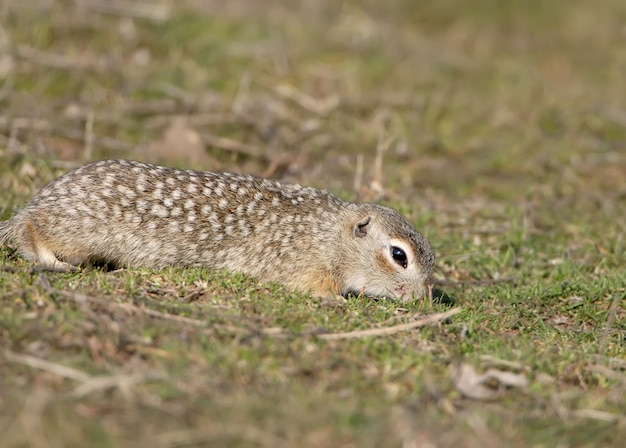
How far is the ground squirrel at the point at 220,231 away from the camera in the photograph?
24.2ft

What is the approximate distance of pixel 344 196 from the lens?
10.5 meters

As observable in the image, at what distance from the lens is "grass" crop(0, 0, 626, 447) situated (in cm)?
512

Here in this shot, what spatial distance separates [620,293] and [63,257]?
519 cm

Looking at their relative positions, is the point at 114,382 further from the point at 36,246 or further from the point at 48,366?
the point at 36,246

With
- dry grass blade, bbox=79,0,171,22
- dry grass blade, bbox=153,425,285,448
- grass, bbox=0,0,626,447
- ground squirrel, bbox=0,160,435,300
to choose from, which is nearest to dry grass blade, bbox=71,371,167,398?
grass, bbox=0,0,626,447

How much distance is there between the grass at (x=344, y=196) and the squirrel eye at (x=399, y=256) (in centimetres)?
48

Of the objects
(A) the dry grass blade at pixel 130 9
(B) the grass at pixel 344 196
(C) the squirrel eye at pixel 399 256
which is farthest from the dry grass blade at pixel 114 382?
(A) the dry grass blade at pixel 130 9

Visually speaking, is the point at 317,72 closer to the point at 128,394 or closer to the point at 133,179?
the point at 133,179

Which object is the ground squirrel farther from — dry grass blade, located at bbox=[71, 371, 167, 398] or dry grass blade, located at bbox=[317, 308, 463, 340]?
dry grass blade, located at bbox=[71, 371, 167, 398]

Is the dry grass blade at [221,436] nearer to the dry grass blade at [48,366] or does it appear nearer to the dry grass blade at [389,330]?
the dry grass blade at [48,366]

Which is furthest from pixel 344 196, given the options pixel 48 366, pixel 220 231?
pixel 48 366

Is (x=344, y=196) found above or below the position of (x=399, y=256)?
below

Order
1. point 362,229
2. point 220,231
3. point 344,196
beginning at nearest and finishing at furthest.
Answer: point 220,231 < point 362,229 < point 344,196

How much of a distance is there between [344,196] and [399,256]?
2712 mm
